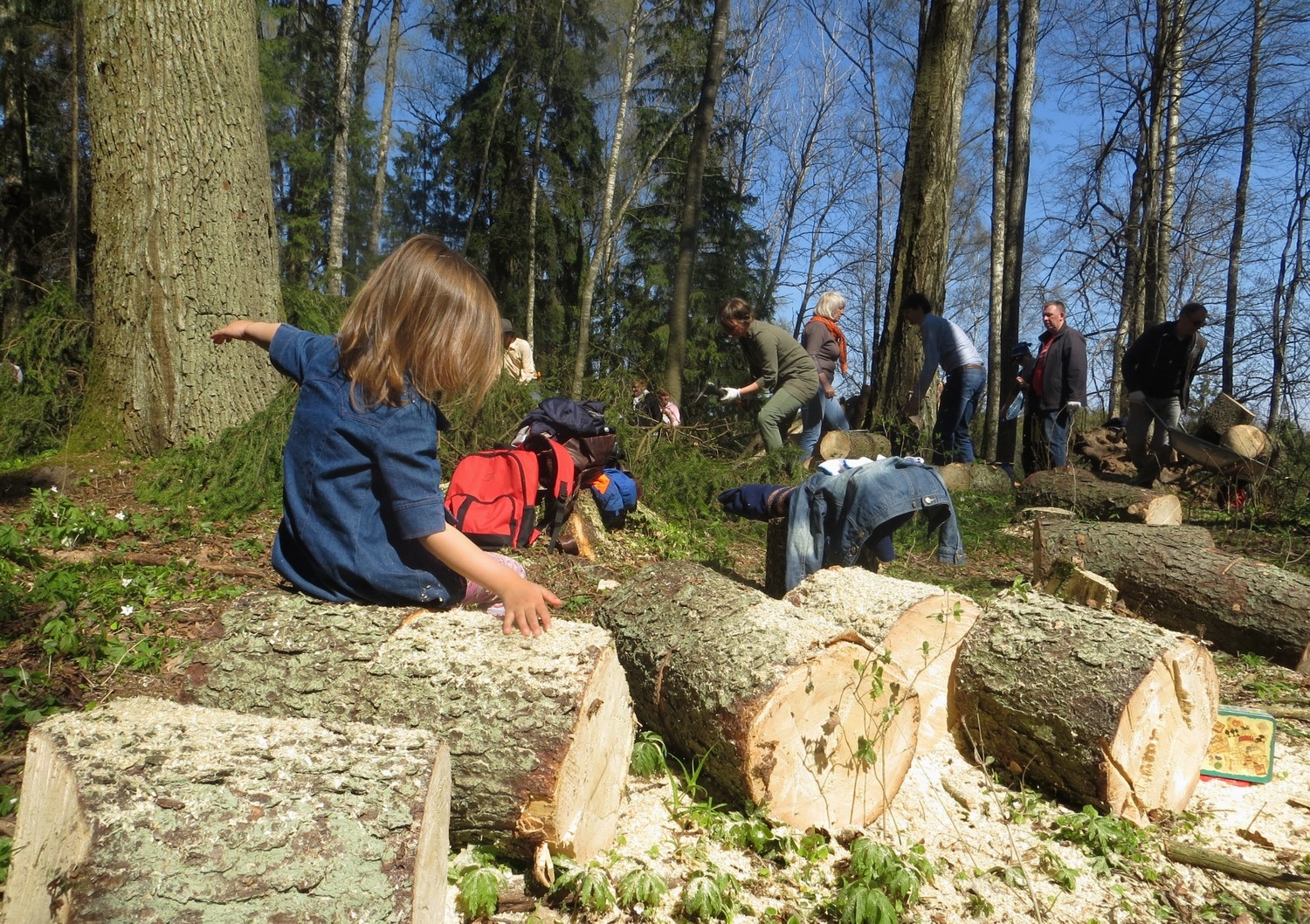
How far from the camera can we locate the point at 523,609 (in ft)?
7.31

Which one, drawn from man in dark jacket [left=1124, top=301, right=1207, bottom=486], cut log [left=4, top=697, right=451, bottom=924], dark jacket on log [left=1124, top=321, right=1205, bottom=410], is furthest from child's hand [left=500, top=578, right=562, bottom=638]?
dark jacket on log [left=1124, top=321, right=1205, bottom=410]

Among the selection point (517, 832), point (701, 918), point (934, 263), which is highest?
point (934, 263)

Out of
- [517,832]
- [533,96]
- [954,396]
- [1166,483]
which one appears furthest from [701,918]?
[533,96]

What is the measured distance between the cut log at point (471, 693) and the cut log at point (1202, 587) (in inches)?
139

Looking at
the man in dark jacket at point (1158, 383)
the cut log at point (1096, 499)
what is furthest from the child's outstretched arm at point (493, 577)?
the man in dark jacket at point (1158, 383)

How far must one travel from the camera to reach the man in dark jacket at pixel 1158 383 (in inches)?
295

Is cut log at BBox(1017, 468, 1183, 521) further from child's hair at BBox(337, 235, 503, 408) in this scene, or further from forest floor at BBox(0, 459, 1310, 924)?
child's hair at BBox(337, 235, 503, 408)

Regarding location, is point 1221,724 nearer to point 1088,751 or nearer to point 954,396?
point 1088,751

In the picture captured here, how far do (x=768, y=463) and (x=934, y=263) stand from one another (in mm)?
3180

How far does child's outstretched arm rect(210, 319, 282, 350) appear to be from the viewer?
8.27 ft

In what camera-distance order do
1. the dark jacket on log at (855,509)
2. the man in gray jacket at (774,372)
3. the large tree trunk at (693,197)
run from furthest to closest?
the large tree trunk at (693,197), the man in gray jacket at (774,372), the dark jacket on log at (855,509)

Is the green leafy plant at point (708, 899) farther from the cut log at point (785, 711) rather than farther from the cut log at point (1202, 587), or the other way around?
the cut log at point (1202, 587)

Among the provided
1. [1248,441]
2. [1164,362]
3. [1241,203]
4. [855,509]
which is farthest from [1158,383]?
[1241,203]

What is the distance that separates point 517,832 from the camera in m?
2.11
